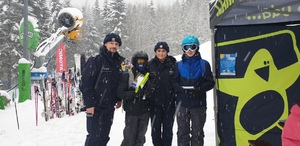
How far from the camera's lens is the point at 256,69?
4875mm

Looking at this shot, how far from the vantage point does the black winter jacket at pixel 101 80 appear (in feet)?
14.0

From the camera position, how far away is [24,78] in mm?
15336

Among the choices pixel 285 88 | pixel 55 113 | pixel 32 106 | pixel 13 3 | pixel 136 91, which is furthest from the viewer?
pixel 13 3

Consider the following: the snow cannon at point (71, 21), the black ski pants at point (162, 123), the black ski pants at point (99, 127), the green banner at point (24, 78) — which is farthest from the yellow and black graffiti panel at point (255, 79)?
the snow cannon at point (71, 21)

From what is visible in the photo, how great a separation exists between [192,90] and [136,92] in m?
0.85

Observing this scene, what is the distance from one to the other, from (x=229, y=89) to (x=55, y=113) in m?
7.63

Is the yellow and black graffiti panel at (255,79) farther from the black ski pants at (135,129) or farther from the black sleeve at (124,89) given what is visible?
the black sleeve at (124,89)

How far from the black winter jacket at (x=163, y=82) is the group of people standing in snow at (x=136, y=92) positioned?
0.03m

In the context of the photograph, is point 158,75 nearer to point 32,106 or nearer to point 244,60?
point 244,60

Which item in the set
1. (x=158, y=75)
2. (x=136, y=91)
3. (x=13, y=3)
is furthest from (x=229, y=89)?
(x=13, y=3)

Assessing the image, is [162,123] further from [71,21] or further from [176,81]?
[71,21]

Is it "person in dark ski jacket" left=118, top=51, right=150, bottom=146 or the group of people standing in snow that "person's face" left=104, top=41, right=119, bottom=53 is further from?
"person in dark ski jacket" left=118, top=51, right=150, bottom=146

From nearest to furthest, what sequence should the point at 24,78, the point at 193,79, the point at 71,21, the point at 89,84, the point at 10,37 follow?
the point at 89,84, the point at 193,79, the point at 24,78, the point at 71,21, the point at 10,37

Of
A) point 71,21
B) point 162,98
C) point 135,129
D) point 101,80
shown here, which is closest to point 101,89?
point 101,80
